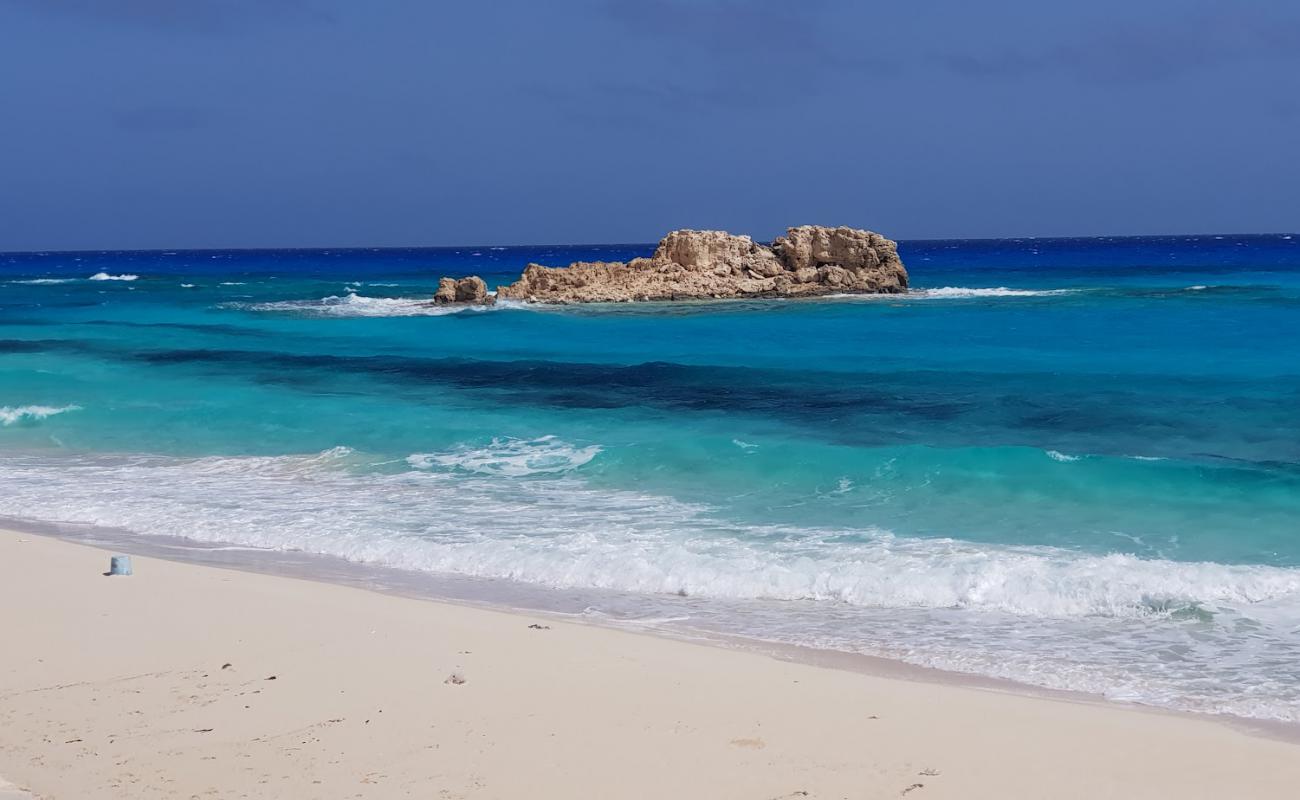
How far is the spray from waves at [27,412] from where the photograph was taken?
1785 centimetres

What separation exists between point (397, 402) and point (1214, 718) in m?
14.8

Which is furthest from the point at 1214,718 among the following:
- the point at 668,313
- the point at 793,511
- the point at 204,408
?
the point at 668,313

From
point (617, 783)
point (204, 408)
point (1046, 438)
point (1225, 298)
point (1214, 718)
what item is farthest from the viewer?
point (1225, 298)

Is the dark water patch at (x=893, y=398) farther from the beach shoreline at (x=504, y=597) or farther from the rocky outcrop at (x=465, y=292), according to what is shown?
the rocky outcrop at (x=465, y=292)

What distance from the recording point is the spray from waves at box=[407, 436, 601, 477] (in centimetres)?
1333

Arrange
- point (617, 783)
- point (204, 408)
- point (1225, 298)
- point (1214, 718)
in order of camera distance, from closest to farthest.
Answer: point (617, 783), point (1214, 718), point (204, 408), point (1225, 298)

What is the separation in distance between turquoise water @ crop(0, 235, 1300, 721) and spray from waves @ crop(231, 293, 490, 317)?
1176cm

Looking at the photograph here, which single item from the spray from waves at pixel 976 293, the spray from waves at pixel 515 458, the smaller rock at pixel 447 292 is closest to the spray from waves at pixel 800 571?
the spray from waves at pixel 515 458

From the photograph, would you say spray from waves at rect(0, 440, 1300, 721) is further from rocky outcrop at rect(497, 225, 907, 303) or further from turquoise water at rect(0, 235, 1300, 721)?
rocky outcrop at rect(497, 225, 907, 303)

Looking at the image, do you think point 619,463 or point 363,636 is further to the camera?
point 619,463

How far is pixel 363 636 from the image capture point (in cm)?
692

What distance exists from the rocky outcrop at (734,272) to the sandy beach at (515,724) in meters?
36.2

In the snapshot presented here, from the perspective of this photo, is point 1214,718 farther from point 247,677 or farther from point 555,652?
point 247,677

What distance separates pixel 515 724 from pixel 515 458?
855 cm
